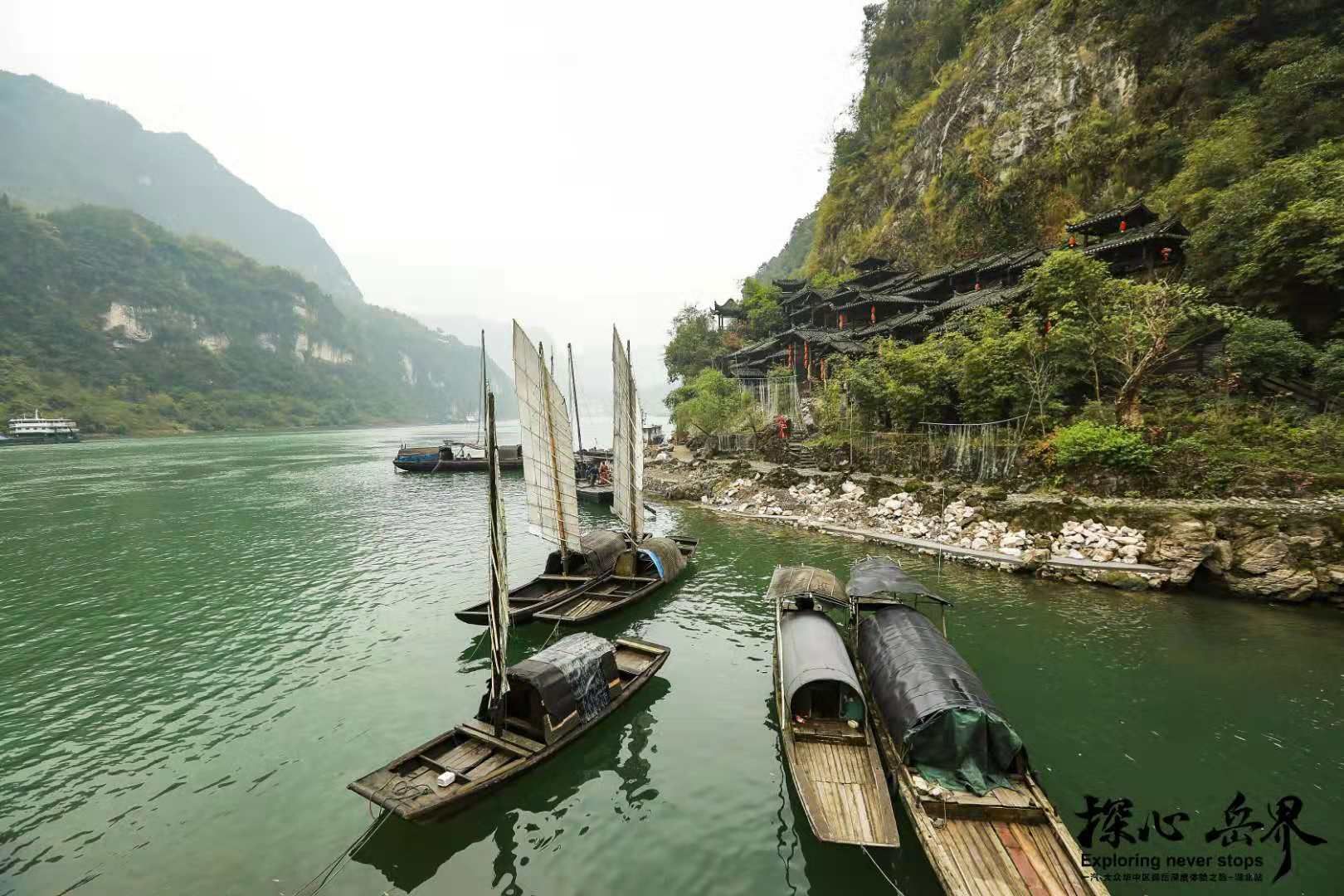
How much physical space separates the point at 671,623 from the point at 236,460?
84256 millimetres

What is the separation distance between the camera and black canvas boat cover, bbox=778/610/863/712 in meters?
10.5

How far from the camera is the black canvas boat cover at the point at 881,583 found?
14.2m

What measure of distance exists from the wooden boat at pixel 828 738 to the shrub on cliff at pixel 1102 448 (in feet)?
61.5

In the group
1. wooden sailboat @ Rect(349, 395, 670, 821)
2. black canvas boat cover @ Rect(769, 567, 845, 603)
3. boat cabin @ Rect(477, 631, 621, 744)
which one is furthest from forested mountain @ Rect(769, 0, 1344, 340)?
wooden sailboat @ Rect(349, 395, 670, 821)

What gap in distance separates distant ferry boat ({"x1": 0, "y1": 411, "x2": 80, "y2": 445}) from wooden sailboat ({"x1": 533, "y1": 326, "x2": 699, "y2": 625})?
136 m

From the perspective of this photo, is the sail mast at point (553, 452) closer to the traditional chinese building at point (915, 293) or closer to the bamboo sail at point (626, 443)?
the bamboo sail at point (626, 443)

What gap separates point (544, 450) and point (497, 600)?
28.5 feet

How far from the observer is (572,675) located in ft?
38.7

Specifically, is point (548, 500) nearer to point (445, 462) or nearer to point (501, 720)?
point (501, 720)

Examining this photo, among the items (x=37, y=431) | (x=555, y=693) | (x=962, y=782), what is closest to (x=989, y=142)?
(x=962, y=782)

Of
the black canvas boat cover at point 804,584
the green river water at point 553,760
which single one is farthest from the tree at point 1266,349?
the black canvas boat cover at point 804,584

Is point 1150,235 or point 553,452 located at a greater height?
point 1150,235

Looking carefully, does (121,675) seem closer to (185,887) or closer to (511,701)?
(185,887)

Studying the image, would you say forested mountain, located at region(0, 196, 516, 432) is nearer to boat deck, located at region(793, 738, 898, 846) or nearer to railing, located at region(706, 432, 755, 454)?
railing, located at region(706, 432, 755, 454)
